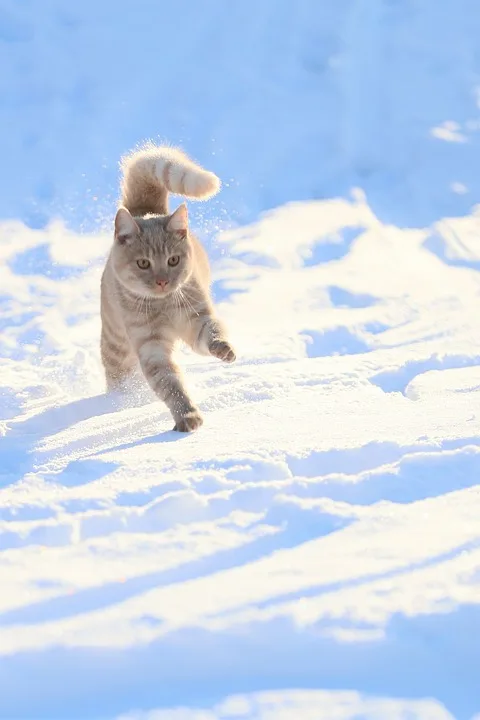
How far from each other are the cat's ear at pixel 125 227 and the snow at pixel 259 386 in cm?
75

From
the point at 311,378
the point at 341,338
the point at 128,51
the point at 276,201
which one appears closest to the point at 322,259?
the point at 276,201

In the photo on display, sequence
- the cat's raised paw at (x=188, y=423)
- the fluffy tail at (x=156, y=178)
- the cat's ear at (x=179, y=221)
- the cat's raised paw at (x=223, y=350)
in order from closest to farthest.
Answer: the cat's raised paw at (x=188, y=423)
the cat's raised paw at (x=223, y=350)
the cat's ear at (x=179, y=221)
the fluffy tail at (x=156, y=178)

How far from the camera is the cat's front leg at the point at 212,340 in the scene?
363cm

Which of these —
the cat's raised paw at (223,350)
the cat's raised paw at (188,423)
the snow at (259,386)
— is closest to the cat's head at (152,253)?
the cat's raised paw at (223,350)

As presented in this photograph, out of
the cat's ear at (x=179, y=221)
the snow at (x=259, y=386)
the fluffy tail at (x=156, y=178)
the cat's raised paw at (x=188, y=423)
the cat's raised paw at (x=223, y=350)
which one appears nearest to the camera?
the snow at (x=259, y=386)

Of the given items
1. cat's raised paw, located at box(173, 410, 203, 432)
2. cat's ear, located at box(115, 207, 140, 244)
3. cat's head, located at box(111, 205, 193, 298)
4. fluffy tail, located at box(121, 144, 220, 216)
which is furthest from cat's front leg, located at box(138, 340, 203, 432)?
fluffy tail, located at box(121, 144, 220, 216)

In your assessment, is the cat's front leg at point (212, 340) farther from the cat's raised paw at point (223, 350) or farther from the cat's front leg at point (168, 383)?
the cat's front leg at point (168, 383)

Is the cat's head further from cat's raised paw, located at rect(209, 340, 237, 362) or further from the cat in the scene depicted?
cat's raised paw, located at rect(209, 340, 237, 362)

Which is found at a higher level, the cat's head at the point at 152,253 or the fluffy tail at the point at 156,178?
the fluffy tail at the point at 156,178

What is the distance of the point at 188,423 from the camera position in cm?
336

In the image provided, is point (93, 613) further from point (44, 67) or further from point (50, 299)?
point (44, 67)

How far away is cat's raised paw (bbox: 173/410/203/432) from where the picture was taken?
3.35 m

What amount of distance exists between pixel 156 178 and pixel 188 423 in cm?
155

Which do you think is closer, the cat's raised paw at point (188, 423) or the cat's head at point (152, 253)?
the cat's raised paw at point (188, 423)
